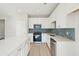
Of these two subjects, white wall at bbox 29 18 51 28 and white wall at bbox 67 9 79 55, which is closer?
white wall at bbox 67 9 79 55

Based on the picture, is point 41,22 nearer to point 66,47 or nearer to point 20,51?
point 66,47

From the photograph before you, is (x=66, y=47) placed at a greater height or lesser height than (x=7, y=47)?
lesser

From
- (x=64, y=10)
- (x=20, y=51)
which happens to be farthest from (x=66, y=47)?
(x=20, y=51)

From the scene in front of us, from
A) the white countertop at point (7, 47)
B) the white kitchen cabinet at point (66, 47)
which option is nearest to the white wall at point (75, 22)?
the white kitchen cabinet at point (66, 47)

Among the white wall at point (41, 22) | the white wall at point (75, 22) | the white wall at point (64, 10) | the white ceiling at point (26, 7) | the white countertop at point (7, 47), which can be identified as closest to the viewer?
the white countertop at point (7, 47)

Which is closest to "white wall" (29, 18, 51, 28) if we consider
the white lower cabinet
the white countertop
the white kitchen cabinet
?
the white lower cabinet

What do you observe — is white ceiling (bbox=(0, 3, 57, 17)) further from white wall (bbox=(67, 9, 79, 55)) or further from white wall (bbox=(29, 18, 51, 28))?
white wall (bbox=(29, 18, 51, 28))

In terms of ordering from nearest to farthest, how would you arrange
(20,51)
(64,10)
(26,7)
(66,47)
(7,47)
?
(7,47) → (20,51) → (66,47) → (64,10) → (26,7)

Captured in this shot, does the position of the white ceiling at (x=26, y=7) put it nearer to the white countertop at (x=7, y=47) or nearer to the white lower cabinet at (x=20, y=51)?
the white lower cabinet at (x=20, y=51)

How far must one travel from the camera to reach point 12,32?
775cm

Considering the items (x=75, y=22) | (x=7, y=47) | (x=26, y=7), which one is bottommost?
(x=7, y=47)

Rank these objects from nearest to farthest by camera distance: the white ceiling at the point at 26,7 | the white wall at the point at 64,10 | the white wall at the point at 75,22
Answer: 1. the white wall at the point at 64,10
2. the white wall at the point at 75,22
3. the white ceiling at the point at 26,7

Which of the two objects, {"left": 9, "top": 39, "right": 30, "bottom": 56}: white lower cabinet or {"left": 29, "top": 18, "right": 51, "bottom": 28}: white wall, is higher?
{"left": 29, "top": 18, "right": 51, "bottom": 28}: white wall

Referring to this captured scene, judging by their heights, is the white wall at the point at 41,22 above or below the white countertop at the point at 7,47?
above
